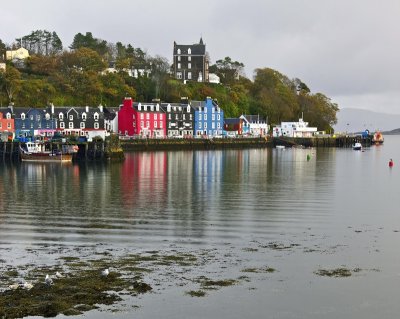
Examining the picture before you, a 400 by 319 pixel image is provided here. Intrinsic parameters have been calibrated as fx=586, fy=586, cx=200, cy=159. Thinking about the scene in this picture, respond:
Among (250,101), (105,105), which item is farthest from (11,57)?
(250,101)

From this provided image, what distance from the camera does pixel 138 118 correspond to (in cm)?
10256

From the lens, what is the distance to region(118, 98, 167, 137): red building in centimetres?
10256

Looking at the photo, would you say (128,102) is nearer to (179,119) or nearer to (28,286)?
(179,119)

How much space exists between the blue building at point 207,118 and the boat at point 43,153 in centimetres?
4575

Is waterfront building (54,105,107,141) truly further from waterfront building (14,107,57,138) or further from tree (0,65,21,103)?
tree (0,65,21,103)

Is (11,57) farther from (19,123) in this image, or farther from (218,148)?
(218,148)

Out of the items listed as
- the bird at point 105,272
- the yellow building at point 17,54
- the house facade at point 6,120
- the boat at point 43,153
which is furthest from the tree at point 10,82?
the bird at point 105,272

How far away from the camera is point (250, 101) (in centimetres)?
13750

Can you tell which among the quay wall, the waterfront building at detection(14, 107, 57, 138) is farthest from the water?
the waterfront building at detection(14, 107, 57, 138)

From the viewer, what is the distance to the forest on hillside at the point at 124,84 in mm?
102400

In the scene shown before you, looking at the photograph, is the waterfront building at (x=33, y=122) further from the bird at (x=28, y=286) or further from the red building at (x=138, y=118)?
the bird at (x=28, y=286)

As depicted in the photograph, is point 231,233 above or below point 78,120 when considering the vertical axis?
below

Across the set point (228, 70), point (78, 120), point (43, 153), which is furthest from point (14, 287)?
point (228, 70)

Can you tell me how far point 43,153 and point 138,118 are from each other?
34.7m
